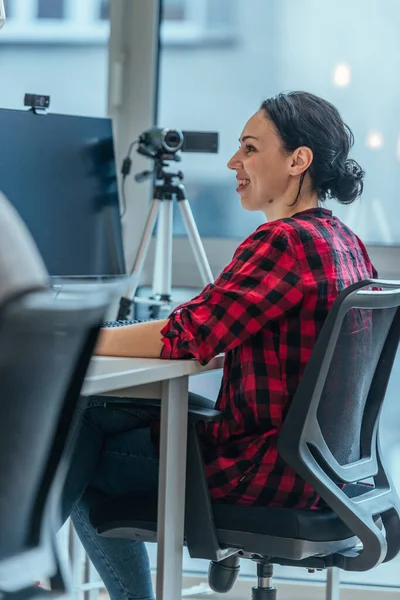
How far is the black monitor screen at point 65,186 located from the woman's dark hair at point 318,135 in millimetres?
541

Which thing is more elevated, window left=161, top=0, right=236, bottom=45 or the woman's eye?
window left=161, top=0, right=236, bottom=45

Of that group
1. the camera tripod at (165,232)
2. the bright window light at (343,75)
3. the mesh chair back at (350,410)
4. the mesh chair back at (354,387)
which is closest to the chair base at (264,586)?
the mesh chair back at (350,410)

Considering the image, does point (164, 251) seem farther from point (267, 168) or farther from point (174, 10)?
point (174, 10)

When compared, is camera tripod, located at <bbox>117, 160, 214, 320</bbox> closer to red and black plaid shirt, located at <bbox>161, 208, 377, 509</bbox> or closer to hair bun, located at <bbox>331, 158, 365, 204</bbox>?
hair bun, located at <bbox>331, 158, 365, 204</bbox>

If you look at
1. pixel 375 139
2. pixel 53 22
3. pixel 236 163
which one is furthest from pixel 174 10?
pixel 236 163

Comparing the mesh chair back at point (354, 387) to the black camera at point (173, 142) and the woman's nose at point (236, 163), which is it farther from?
the black camera at point (173, 142)

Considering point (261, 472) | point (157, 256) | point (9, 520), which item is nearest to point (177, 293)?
point (157, 256)

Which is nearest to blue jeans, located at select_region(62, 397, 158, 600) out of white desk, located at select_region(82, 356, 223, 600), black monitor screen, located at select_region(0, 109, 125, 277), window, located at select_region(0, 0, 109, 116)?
white desk, located at select_region(82, 356, 223, 600)

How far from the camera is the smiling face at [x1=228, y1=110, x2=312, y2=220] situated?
1948 millimetres

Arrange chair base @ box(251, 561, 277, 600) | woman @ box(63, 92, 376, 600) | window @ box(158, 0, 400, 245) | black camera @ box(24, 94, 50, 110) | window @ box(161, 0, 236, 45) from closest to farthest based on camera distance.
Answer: woman @ box(63, 92, 376, 600) → chair base @ box(251, 561, 277, 600) → black camera @ box(24, 94, 50, 110) → window @ box(158, 0, 400, 245) → window @ box(161, 0, 236, 45)

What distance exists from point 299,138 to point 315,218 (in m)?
0.20

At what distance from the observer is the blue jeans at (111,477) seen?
1867 mm

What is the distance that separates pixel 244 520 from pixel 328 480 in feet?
0.56

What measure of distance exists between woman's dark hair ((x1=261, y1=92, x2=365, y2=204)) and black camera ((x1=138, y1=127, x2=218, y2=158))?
2.08ft
